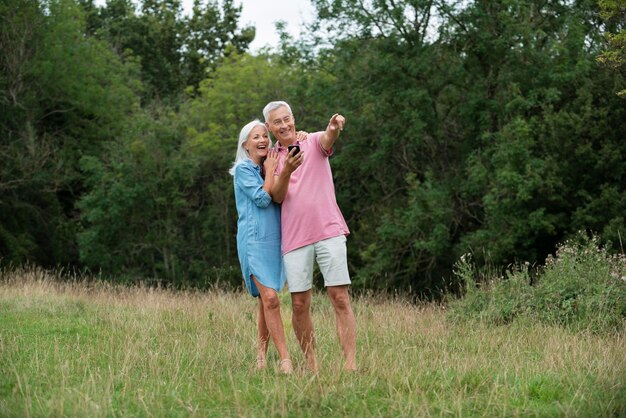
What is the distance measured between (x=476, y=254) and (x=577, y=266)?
1248 cm

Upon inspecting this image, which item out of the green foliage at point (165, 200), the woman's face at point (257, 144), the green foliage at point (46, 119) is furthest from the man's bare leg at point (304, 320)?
the green foliage at point (46, 119)

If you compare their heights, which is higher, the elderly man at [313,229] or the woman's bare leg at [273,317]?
the elderly man at [313,229]

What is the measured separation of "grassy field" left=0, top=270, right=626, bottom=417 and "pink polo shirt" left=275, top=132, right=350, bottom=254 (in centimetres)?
87

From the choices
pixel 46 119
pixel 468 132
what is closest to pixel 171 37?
pixel 46 119

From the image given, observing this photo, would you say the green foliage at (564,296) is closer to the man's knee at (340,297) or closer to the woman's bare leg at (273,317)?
the man's knee at (340,297)

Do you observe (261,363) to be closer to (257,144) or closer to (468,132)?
(257,144)

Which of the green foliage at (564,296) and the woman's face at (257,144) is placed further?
the green foliage at (564,296)

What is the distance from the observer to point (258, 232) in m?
6.21

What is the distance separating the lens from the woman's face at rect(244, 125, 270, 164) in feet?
20.9

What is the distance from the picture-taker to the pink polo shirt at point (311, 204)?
19.5 feet

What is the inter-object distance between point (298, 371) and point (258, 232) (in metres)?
1.06

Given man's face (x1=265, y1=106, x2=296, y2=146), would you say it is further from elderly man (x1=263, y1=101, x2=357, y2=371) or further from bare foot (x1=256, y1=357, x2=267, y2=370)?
bare foot (x1=256, y1=357, x2=267, y2=370)

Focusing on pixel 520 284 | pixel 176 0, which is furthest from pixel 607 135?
pixel 176 0

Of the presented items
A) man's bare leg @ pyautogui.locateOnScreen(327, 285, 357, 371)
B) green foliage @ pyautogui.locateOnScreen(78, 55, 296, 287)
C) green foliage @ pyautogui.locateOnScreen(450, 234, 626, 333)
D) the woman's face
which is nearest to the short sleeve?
the woman's face
